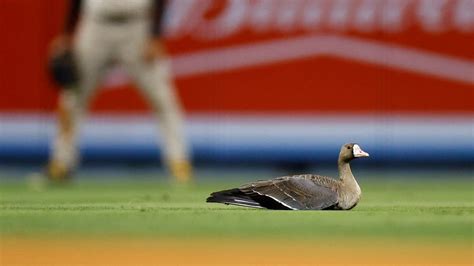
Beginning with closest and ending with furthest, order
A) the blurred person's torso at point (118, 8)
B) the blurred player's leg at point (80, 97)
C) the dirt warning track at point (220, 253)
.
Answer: the dirt warning track at point (220, 253) → the blurred person's torso at point (118, 8) → the blurred player's leg at point (80, 97)

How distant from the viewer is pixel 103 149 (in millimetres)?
16297

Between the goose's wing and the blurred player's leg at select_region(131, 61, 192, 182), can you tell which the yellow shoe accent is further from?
the goose's wing

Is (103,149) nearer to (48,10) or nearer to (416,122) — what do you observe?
(48,10)

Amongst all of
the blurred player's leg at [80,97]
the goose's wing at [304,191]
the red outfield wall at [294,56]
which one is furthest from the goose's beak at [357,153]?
the red outfield wall at [294,56]

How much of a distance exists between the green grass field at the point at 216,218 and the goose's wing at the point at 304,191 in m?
0.08

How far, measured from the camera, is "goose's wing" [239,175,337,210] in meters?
8.35

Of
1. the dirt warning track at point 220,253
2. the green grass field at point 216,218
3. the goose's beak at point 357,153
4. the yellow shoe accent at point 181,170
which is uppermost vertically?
the yellow shoe accent at point 181,170

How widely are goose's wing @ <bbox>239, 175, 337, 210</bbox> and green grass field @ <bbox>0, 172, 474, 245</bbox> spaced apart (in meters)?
0.08

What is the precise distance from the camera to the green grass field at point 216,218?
756 cm

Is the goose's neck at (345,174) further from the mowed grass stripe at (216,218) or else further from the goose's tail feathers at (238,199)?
the goose's tail feathers at (238,199)

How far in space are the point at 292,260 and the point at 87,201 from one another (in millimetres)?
4594

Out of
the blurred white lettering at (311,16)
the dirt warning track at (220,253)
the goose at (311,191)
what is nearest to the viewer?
the dirt warning track at (220,253)

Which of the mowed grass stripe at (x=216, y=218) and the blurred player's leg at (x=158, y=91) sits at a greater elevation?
the blurred player's leg at (x=158, y=91)

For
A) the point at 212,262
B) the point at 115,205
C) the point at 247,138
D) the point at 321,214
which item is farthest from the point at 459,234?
the point at 247,138
